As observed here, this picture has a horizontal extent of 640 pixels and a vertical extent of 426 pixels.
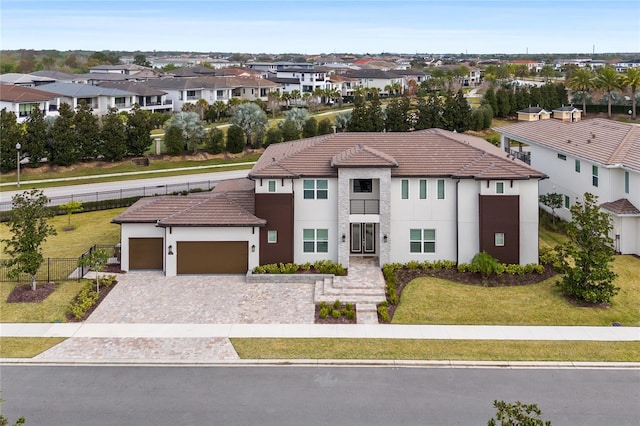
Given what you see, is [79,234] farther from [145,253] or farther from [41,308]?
[41,308]

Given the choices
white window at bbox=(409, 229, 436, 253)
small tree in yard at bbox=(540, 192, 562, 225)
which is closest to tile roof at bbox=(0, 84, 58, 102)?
white window at bbox=(409, 229, 436, 253)

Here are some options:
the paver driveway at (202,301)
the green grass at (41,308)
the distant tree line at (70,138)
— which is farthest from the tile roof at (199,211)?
the distant tree line at (70,138)

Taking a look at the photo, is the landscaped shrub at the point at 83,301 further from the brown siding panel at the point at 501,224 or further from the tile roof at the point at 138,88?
the tile roof at the point at 138,88

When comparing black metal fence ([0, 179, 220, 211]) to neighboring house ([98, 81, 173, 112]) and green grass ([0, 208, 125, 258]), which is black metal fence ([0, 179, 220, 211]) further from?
neighboring house ([98, 81, 173, 112])

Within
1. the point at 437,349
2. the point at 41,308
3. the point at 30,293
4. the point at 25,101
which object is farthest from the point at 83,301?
the point at 25,101

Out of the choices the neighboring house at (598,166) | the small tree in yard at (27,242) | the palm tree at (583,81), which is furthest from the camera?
the palm tree at (583,81)

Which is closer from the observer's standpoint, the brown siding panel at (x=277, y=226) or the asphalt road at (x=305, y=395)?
the asphalt road at (x=305, y=395)

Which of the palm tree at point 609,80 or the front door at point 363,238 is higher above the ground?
the palm tree at point 609,80
